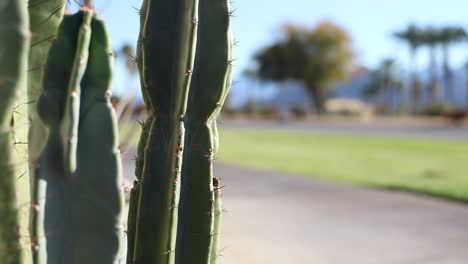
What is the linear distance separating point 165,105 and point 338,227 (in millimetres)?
5035

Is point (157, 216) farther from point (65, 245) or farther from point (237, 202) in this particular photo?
point (237, 202)

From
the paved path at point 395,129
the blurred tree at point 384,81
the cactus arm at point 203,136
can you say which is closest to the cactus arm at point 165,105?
the cactus arm at point 203,136

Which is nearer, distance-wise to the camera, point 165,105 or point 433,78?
point 165,105

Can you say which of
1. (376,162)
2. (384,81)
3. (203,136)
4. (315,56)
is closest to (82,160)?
(203,136)

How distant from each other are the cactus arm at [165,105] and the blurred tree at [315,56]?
5489 cm

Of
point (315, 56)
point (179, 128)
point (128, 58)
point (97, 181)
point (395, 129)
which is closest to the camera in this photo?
point (97, 181)

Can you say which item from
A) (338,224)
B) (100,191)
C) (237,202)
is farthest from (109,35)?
(237,202)

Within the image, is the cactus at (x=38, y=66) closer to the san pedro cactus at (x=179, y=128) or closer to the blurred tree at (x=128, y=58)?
the san pedro cactus at (x=179, y=128)

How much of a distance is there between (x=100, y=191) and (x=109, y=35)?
0.59 meters

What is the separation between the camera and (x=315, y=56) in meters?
57.1

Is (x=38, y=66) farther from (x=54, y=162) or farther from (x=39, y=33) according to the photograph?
(x=54, y=162)

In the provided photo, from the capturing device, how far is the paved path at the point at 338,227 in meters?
5.86

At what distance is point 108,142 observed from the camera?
7.54 feet

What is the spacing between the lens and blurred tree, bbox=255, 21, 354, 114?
5647cm
